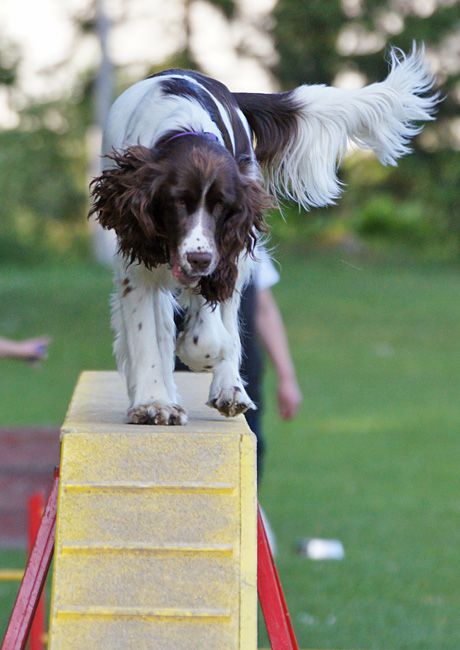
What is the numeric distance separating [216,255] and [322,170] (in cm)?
104

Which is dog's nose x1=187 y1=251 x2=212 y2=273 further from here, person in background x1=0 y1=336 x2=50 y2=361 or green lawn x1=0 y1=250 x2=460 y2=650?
person in background x1=0 y1=336 x2=50 y2=361

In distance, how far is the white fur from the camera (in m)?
4.46

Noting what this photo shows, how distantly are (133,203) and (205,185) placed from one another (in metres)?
0.22

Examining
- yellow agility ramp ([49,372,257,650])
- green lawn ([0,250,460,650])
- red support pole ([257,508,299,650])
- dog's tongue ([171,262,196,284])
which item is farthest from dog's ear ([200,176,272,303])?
green lawn ([0,250,460,650])

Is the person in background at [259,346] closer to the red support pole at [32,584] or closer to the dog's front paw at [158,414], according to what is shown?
the dog's front paw at [158,414]

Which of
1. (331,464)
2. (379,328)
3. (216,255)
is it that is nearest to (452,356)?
(379,328)

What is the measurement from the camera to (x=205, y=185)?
3.52 m

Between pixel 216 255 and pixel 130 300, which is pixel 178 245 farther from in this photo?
pixel 130 300

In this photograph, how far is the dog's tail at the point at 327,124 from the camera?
173 inches

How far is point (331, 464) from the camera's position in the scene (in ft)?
39.0

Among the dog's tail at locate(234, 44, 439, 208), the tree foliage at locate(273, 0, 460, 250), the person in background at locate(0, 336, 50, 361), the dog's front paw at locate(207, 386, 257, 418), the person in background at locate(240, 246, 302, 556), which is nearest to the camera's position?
the dog's front paw at locate(207, 386, 257, 418)

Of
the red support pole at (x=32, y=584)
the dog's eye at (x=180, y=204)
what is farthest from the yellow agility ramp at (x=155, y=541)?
the dog's eye at (x=180, y=204)

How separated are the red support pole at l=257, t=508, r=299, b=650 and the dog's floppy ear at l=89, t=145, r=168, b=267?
823mm

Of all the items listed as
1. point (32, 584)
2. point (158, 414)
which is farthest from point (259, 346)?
point (32, 584)
